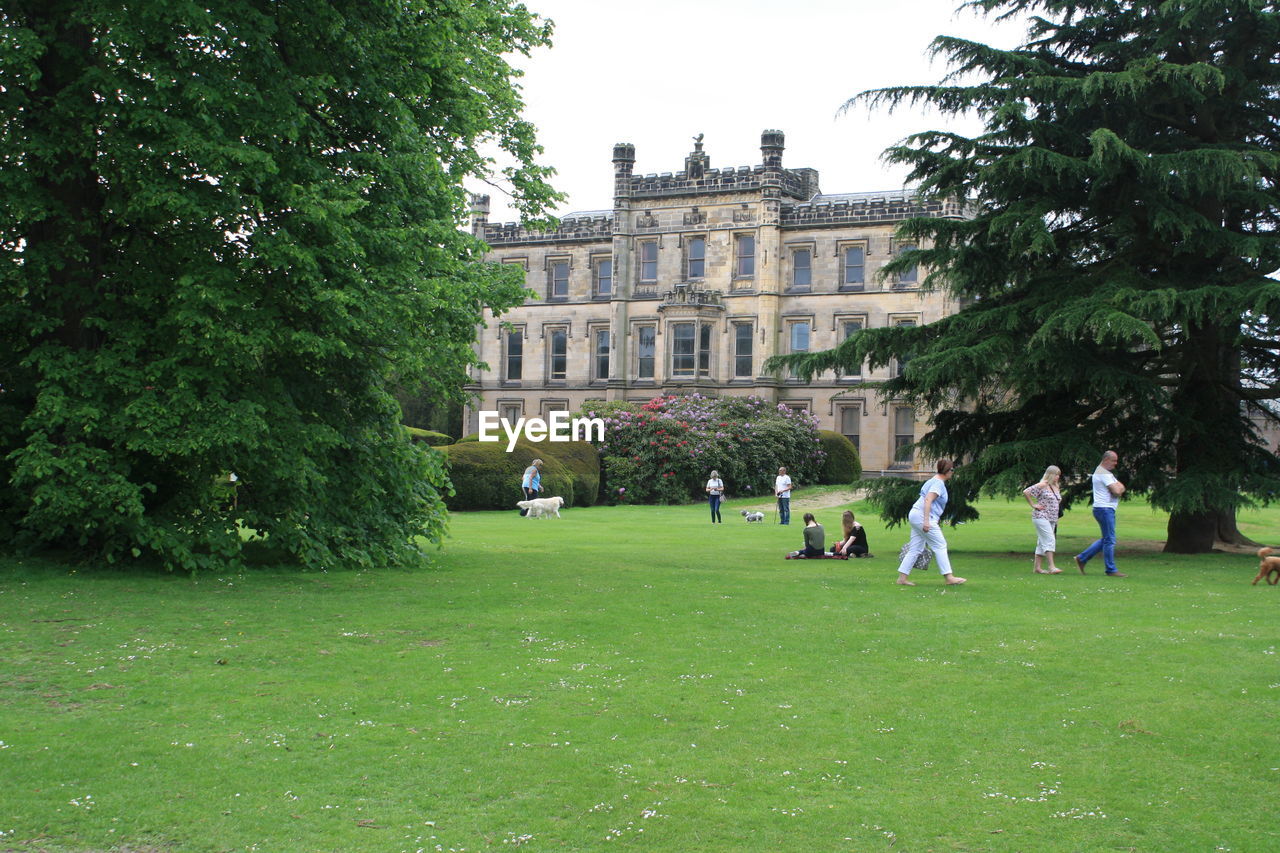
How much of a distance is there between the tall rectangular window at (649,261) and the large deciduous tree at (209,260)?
143 feet

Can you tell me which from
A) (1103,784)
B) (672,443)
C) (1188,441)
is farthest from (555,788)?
(672,443)

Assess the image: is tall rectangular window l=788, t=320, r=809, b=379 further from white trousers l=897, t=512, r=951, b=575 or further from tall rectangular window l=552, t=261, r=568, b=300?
white trousers l=897, t=512, r=951, b=575

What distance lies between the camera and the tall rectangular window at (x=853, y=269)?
58.0 m

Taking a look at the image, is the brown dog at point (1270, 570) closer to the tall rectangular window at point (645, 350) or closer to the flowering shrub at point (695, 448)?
the flowering shrub at point (695, 448)

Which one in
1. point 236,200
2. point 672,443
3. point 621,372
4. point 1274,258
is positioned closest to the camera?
point 236,200

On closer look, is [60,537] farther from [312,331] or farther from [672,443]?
[672,443]

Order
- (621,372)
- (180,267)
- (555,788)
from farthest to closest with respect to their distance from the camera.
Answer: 1. (621,372)
2. (180,267)
3. (555,788)

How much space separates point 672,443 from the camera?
45.5 meters

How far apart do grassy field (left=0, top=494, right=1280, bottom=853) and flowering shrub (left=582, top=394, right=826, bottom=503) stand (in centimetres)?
2941

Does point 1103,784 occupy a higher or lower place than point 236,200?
lower

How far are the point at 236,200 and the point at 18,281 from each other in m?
3.08

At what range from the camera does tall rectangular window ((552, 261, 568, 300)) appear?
6403 cm

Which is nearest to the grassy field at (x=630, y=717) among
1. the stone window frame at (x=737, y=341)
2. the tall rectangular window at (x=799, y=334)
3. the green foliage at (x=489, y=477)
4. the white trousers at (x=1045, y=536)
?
the white trousers at (x=1045, y=536)

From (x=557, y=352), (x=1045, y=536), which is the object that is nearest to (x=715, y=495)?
(x=1045, y=536)
